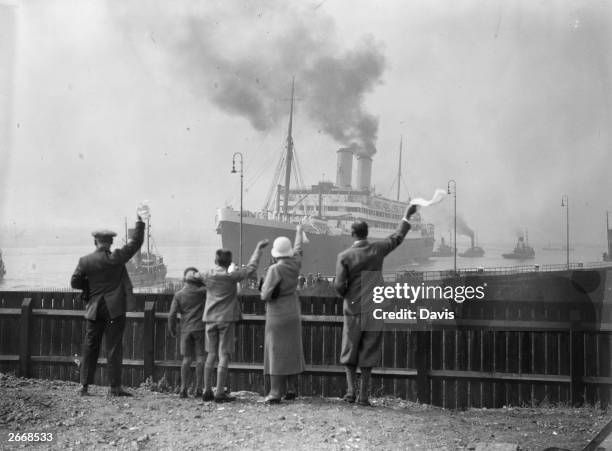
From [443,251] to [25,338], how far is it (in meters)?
4.37

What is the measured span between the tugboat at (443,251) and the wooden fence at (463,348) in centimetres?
54

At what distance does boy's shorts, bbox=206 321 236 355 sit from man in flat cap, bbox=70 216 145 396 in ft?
2.47

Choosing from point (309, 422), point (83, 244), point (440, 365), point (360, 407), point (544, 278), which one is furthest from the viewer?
point (83, 244)

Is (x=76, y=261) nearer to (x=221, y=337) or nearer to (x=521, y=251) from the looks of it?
(x=221, y=337)

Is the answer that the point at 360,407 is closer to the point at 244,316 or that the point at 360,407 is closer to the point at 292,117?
the point at 244,316

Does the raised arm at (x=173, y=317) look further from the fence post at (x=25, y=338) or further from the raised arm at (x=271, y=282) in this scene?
the fence post at (x=25, y=338)

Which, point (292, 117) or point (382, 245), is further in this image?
→ point (292, 117)

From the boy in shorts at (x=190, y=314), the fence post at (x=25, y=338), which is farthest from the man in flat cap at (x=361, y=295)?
the fence post at (x=25, y=338)

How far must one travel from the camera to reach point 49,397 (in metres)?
4.73

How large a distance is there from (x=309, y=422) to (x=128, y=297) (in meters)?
1.90

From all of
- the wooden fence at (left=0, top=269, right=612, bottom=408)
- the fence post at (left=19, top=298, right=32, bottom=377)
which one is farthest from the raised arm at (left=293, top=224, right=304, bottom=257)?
the fence post at (left=19, top=298, right=32, bottom=377)

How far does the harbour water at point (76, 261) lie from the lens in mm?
6055

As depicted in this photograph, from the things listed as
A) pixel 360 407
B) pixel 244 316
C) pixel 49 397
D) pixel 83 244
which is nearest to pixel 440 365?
pixel 360 407

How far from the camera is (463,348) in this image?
5.29 metres
